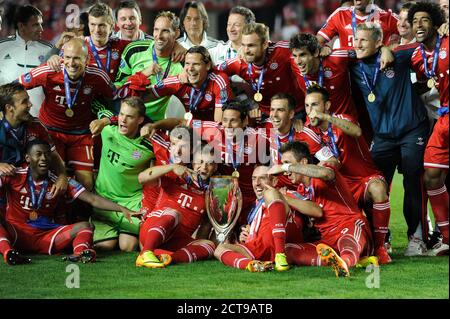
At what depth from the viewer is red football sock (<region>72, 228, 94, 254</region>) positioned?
6.53 metres

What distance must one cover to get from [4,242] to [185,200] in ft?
4.04

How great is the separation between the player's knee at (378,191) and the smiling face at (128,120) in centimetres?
168

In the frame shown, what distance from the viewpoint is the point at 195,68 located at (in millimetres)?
7008

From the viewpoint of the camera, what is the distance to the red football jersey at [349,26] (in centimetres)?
776

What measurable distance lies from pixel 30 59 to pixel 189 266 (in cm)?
266

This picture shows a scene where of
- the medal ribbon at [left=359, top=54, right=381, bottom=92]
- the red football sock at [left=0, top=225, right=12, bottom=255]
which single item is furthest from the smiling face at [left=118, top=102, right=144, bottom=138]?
the medal ribbon at [left=359, top=54, right=381, bottom=92]

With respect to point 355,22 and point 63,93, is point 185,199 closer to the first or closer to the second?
point 63,93

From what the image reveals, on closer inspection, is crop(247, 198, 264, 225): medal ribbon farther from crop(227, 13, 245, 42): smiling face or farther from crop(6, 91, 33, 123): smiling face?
crop(227, 13, 245, 42): smiling face

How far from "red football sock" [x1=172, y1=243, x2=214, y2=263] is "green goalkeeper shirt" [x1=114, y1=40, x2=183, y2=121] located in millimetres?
1462

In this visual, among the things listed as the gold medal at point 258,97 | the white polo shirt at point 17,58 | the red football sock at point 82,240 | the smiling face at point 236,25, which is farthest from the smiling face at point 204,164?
the white polo shirt at point 17,58

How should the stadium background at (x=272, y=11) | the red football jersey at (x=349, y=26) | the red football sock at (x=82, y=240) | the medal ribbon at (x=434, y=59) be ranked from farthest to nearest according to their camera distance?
the stadium background at (x=272, y=11)
the red football jersey at (x=349, y=26)
the medal ribbon at (x=434, y=59)
the red football sock at (x=82, y=240)

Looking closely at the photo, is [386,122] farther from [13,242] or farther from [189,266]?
[13,242]

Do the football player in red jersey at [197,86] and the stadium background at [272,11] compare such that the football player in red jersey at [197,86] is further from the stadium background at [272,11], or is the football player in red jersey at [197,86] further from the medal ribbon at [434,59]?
the stadium background at [272,11]
